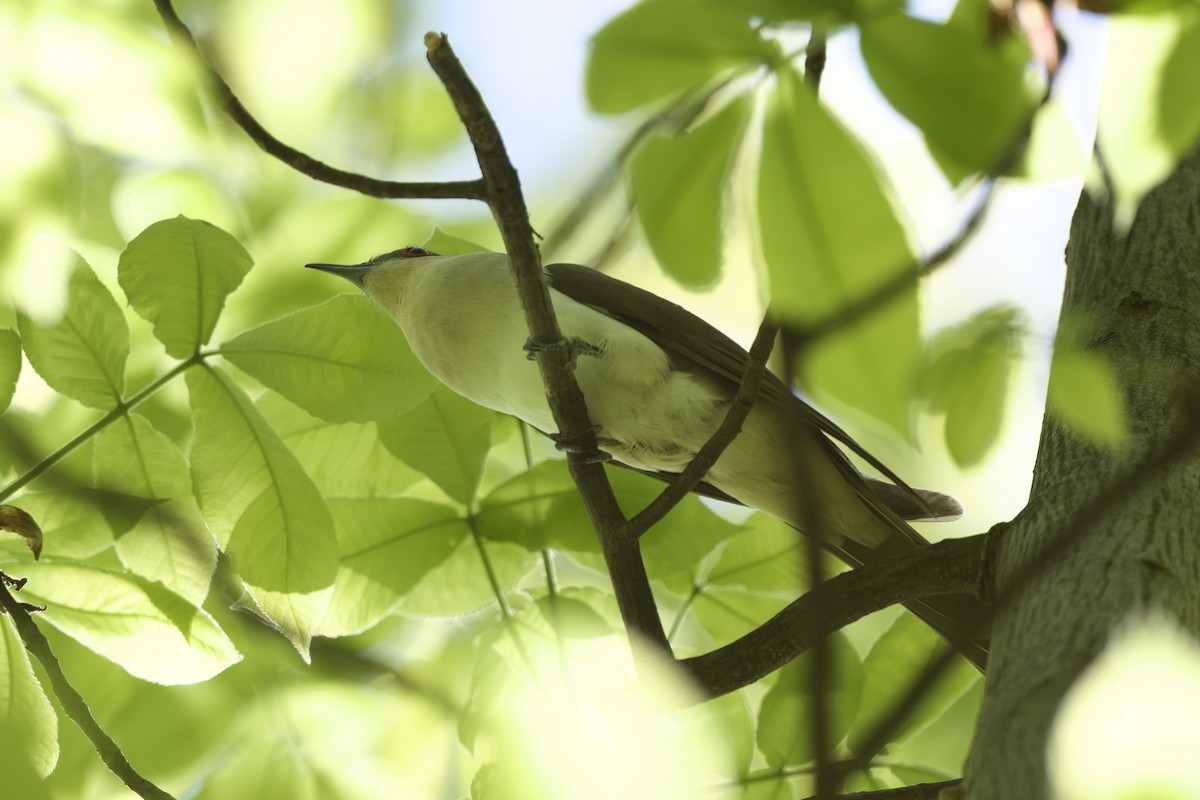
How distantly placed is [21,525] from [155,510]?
20 cm

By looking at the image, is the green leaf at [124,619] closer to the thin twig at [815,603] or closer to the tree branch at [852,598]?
the tree branch at [852,598]

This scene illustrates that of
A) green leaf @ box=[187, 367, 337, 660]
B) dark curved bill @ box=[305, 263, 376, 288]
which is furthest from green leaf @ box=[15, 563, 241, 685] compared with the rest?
dark curved bill @ box=[305, 263, 376, 288]

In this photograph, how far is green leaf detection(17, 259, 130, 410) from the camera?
5.49ft

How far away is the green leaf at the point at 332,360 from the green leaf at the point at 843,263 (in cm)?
112

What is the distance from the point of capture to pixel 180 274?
167cm

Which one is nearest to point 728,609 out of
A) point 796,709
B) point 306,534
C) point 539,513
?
point 796,709

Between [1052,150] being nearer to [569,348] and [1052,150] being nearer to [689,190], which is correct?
[689,190]

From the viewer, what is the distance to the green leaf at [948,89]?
0.82 metres

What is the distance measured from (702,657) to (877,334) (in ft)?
3.62

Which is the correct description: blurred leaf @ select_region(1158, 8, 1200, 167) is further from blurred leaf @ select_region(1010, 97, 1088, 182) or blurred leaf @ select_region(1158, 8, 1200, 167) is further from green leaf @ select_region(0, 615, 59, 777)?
green leaf @ select_region(0, 615, 59, 777)

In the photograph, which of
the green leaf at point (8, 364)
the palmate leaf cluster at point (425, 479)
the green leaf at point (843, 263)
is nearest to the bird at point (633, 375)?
the palmate leaf cluster at point (425, 479)

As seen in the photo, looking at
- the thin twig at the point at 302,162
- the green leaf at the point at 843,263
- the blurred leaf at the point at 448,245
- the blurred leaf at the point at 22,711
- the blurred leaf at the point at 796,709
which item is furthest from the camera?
the blurred leaf at the point at 448,245

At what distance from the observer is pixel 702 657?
69.9 inches

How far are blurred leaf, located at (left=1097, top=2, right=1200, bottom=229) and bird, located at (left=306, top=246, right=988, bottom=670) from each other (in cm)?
150
